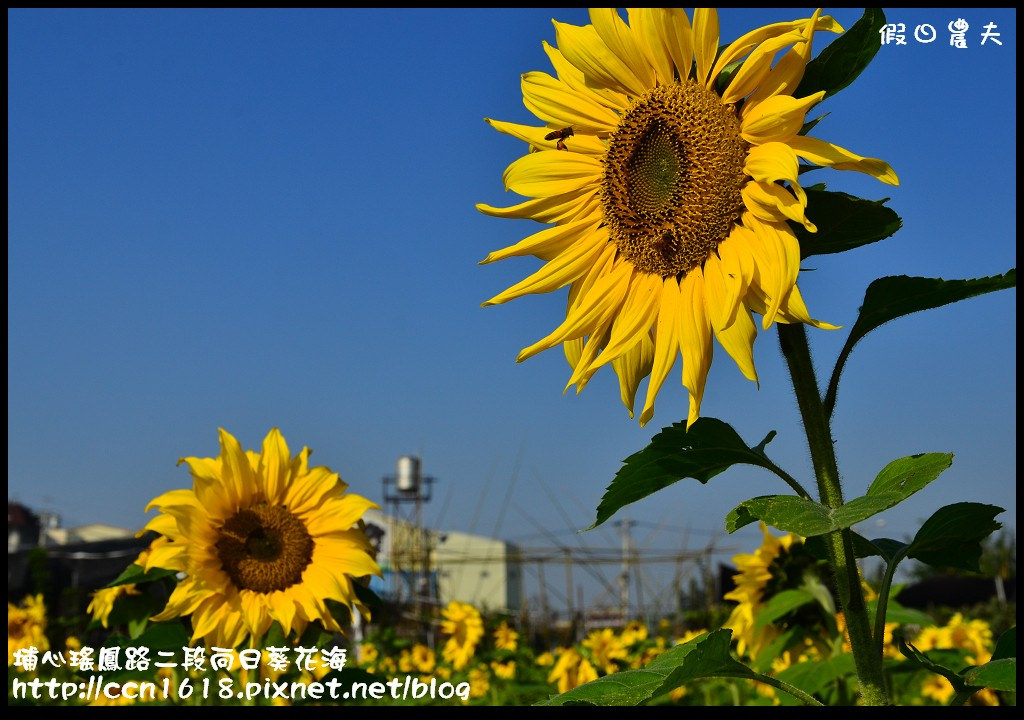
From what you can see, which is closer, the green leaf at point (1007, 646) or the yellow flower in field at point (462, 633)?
the green leaf at point (1007, 646)

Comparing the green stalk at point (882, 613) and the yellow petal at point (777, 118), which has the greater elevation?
the yellow petal at point (777, 118)

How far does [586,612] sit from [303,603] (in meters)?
9.99

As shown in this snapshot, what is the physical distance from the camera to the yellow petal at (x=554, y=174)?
182cm

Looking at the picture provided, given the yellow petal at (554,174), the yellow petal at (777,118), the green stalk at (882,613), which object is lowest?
the green stalk at (882,613)

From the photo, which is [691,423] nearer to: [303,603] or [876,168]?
[876,168]

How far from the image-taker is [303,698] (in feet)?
11.4

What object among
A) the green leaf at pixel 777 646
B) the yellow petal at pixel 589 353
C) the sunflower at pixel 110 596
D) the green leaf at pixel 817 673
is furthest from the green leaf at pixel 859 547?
the sunflower at pixel 110 596

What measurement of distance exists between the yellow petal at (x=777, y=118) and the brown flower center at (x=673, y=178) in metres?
0.04

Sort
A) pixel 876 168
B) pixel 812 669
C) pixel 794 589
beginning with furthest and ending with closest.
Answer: pixel 794 589 → pixel 812 669 → pixel 876 168

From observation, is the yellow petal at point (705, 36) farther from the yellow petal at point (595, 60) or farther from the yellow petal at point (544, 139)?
the yellow petal at point (544, 139)

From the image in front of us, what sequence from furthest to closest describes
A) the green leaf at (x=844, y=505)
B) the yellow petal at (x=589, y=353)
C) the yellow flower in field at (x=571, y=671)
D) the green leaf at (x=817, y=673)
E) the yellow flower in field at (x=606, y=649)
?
the yellow flower in field at (x=606, y=649) < the yellow flower in field at (x=571, y=671) < the green leaf at (x=817, y=673) < the yellow petal at (x=589, y=353) < the green leaf at (x=844, y=505)

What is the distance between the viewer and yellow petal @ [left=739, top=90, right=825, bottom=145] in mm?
1450

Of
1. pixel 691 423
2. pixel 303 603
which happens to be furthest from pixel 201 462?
pixel 691 423

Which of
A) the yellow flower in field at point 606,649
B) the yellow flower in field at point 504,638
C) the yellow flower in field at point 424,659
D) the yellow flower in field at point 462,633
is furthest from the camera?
the yellow flower in field at point 504,638
